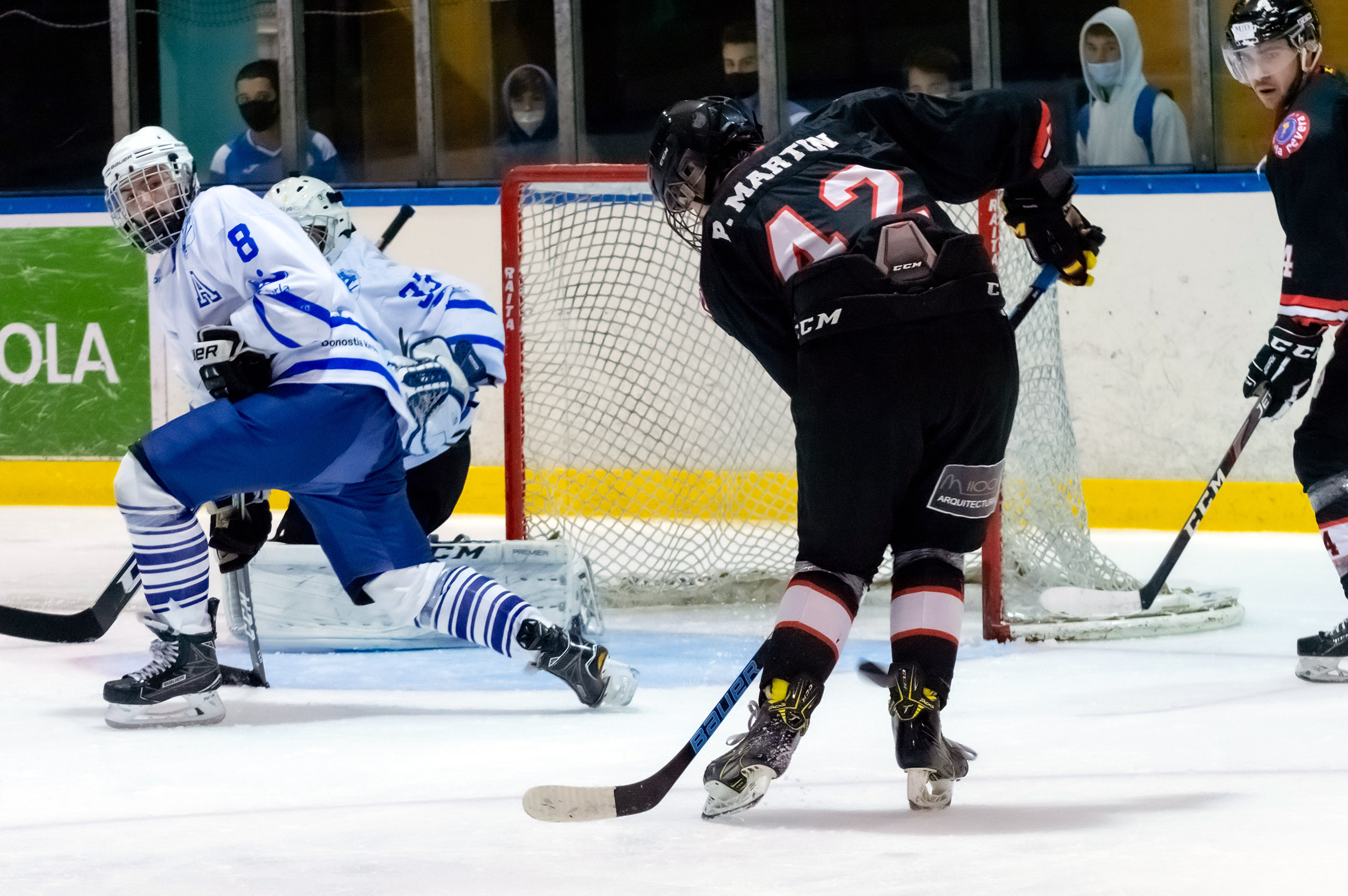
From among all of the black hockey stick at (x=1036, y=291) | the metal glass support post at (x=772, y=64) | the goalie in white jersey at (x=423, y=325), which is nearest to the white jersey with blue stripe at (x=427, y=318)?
the goalie in white jersey at (x=423, y=325)

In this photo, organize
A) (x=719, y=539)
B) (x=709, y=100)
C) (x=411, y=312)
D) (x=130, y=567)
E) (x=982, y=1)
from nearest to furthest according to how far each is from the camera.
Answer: (x=709, y=100), (x=130, y=567), (x=411, y=312), (x=719, y=539), (x=982, y=1)

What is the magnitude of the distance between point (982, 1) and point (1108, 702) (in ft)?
10.5

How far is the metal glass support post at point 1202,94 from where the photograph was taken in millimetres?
5113

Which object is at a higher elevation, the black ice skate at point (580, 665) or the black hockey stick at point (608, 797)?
the black ice skate at point (580, 665)

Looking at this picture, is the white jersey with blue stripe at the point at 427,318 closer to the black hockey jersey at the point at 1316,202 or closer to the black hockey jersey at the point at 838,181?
the black hockey jersey at the point at 838,181

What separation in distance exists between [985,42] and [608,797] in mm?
3982

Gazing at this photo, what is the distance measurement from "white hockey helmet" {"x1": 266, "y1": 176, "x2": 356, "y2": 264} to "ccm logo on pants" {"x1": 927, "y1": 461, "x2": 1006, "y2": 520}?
189 centimetres

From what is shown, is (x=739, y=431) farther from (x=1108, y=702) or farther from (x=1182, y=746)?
(x=1182, y=746)

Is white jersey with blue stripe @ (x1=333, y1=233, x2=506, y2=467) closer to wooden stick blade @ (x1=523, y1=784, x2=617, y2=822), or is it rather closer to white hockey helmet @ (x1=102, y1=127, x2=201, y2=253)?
white hockey helmet @ (x1=102, y1=127, x2=201, y2=253)

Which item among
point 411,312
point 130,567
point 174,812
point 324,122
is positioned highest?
point 324,122

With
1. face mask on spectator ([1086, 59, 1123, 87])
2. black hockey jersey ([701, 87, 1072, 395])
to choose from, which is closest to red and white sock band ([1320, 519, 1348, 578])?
black hockey jersey ([701, 87, 1072, 395])

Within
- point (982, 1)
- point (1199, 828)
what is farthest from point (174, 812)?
point (982, 1)

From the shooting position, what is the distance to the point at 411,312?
362cm

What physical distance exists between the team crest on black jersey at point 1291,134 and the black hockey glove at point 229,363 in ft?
5.78
